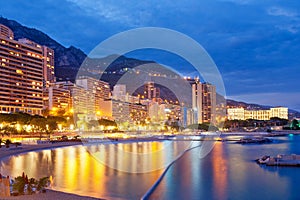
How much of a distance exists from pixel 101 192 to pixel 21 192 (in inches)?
108

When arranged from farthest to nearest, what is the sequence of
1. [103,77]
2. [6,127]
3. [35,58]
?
[103,77] → [35,58] → [6,127]

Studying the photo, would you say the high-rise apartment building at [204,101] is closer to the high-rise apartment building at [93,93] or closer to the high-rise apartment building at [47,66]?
Answer: the high-rise apartment building at [93,93]

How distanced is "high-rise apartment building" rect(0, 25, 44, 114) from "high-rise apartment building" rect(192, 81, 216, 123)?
2902 inches

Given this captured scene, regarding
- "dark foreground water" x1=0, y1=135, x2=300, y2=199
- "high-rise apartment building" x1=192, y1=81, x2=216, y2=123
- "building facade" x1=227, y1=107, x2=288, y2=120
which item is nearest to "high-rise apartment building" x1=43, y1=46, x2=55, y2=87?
"high-rise apartment building" x1=192, y1=81, x2=216, y2=123

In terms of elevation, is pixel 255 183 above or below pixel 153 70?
below

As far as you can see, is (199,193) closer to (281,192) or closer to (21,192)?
(281,192)

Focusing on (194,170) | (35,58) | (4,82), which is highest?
(35,58)

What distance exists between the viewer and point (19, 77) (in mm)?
74750

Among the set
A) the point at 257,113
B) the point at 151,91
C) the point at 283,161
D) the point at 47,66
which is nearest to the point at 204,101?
the point at 151,91

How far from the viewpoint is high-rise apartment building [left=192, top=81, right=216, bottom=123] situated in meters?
141

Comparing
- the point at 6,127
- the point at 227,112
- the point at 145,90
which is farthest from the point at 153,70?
the point at 6,127

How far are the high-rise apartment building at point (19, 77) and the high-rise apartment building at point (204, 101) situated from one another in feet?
242

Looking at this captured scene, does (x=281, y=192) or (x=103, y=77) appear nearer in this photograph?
(x=281, y=192)

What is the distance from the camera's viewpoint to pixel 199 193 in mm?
12125
